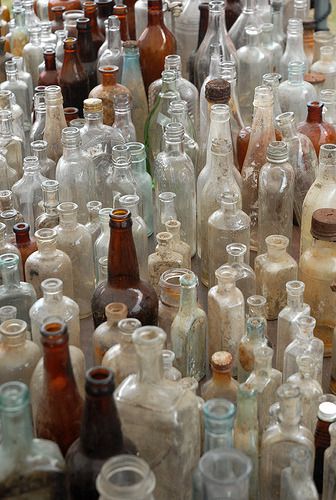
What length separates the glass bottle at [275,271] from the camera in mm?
1453

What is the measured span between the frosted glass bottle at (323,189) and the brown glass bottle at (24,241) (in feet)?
1.58

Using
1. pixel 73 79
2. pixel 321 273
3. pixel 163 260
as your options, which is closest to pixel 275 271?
pixel 321 273

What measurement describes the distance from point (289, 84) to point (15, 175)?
653mm

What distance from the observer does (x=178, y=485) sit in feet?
3.46

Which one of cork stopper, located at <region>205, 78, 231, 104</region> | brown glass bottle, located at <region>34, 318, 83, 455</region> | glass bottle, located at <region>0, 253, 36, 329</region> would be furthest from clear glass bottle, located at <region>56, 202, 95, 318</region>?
brown glass bottle, located at <region>34, 318, 83, 455</region>

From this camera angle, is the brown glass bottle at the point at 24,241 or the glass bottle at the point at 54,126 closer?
the brown glass bottle at the point at 24,241

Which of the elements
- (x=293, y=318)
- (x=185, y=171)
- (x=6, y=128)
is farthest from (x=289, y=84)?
(x=293, y=318)

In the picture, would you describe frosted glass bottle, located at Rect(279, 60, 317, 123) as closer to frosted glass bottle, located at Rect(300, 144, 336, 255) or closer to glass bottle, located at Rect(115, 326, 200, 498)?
frosted glass bottle, located at Rect(300, 144, 336, 255)

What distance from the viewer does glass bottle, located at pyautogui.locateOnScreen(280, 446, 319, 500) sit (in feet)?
3.22

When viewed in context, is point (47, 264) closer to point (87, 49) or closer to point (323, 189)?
point (323, 189)

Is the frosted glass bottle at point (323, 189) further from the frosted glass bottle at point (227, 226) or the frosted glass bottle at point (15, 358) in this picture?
the frosted glass bottle at point (15, 358)

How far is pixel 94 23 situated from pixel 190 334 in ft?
3.96

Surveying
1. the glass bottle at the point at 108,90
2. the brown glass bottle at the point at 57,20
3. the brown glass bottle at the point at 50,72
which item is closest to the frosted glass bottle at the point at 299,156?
the glass bottle at the point at 108,90

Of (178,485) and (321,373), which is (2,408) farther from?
(321,373)
